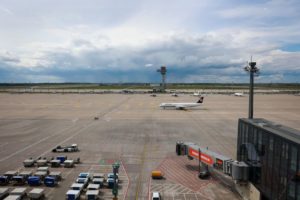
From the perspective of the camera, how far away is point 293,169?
68.8ft

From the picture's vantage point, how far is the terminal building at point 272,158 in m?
21.1

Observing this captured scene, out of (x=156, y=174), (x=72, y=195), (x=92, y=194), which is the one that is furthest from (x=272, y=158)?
(x=72, y=195)

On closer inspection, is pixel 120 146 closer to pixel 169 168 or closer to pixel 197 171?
pixel 169 168

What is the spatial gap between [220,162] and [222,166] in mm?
559

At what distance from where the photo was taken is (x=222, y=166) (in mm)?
31625

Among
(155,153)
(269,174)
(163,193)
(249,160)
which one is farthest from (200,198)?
(155,153)

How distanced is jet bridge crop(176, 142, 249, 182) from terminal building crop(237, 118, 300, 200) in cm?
90

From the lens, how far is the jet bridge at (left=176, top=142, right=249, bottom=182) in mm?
28422

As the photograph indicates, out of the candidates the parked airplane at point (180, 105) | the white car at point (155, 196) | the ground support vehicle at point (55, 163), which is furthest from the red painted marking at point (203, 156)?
the parked airplane at point (180, 105)

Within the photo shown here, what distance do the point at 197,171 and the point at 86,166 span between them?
17505 millimetres

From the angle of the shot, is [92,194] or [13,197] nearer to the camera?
[13,197]

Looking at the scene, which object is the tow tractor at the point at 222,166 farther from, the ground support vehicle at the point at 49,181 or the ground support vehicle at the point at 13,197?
the ground support vehicle at the point at 13,197

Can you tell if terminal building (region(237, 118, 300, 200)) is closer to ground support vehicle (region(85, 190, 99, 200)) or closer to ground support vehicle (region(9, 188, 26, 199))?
ground support vehicle (region(85, 190, 99, 200))

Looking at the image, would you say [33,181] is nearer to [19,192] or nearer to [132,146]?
[19,192]
